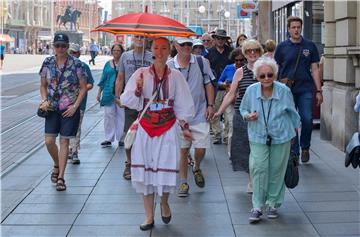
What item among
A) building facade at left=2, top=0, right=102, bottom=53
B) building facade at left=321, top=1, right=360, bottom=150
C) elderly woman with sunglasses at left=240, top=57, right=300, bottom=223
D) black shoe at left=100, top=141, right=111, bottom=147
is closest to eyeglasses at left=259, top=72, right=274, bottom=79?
elderly woman with sunglasses at left=240, top=57, right=300, bottom=223

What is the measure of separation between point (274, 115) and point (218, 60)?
543cm

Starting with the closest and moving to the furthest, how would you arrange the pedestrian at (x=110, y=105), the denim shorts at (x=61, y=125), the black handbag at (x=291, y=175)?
the black handbag at (x=291, y=175), the denim shorts at (x=61, y=125), the pedestrian at (x=110, y=105)

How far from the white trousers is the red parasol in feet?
14.9

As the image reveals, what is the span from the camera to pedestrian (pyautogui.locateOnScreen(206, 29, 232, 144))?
39.2 ft

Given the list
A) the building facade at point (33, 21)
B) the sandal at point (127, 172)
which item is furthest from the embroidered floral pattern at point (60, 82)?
the building facade at point (33, 21)

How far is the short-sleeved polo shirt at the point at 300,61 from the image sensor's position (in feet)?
30.7

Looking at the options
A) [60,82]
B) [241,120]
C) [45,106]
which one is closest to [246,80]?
[241,120]

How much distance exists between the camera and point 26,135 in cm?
1318

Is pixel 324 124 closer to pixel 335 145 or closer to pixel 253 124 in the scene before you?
pixel 335 145

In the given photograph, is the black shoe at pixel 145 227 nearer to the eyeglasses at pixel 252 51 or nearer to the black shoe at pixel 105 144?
the eyeglasses at pixel 252 51

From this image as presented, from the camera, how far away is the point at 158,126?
6496 mm

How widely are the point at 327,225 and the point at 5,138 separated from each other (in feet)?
25.4

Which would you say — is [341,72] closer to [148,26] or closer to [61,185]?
[61,185]

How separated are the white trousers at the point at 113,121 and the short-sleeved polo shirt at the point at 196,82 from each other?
3418 millimetres
